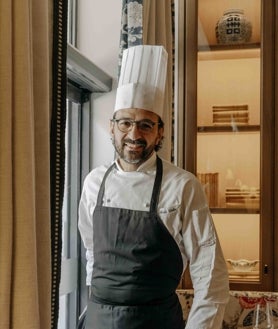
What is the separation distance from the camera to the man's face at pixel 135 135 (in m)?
1.44

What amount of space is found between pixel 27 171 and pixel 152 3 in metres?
1.43

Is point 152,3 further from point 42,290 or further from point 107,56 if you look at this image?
point 42,290

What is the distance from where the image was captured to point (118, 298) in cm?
137

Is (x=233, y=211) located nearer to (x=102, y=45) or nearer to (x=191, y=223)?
(x=191, y=223)

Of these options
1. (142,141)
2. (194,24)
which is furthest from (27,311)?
(194,24)

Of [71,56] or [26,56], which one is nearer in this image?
[26,56]

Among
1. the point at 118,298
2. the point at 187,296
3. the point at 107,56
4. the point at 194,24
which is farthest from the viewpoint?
the point at 194,24

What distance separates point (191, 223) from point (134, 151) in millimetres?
304

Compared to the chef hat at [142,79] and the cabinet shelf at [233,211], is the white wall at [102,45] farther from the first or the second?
the cabinet shelf at [233,211]

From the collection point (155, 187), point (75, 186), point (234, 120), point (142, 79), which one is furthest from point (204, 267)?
point (234, 120)

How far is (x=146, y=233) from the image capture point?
4.48ft

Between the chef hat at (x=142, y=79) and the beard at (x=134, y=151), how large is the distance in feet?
0.40

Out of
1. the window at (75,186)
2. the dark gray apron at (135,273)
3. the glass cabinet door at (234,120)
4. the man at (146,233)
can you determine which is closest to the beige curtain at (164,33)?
the glass cabinet door at (234,120)

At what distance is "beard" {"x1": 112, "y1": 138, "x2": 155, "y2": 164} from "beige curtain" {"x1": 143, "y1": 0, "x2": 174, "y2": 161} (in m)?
0.43
